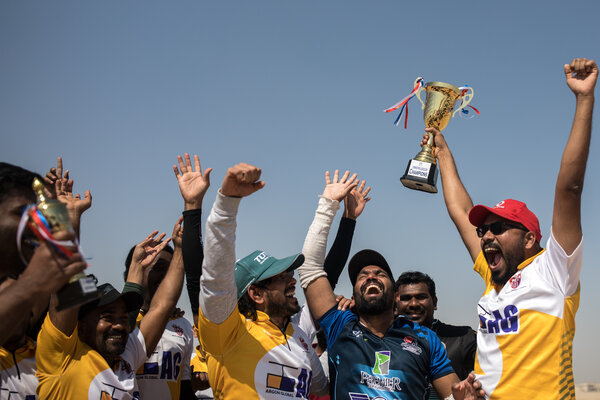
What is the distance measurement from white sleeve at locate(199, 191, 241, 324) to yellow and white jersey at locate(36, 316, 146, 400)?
3.58 feet

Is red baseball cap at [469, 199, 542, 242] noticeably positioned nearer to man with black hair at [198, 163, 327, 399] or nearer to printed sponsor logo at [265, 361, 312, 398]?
man with black hair at [198, 163, 327, 399]

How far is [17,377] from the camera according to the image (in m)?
4.28

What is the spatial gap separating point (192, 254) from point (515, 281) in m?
2.42

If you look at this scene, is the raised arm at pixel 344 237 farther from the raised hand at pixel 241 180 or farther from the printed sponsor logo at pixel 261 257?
the raised hand at pixel 241 180

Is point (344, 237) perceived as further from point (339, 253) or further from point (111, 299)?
point (111, 299)

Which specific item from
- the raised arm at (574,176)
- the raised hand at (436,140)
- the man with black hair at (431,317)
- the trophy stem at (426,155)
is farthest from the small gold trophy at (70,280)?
the raised hand at (436,140)

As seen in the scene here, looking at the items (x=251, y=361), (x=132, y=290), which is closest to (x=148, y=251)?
(x=132, y=290)

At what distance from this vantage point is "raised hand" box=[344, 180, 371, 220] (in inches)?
228

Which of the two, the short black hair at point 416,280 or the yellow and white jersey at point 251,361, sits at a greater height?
the short black hair at point 416,280

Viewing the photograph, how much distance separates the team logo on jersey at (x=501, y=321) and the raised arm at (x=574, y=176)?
601 millimetres

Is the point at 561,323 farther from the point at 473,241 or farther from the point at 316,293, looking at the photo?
the point at 316,293

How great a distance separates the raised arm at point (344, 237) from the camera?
217 inches

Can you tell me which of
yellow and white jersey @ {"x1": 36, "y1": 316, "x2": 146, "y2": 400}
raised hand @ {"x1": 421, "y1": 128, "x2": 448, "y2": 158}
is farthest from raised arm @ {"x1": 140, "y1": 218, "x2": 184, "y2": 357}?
raised hand @ {"x1": 421, "y1": 128, "x2": 448, "y2": 158}

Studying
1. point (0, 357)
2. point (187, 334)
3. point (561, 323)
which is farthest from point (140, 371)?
point (561, 323)
